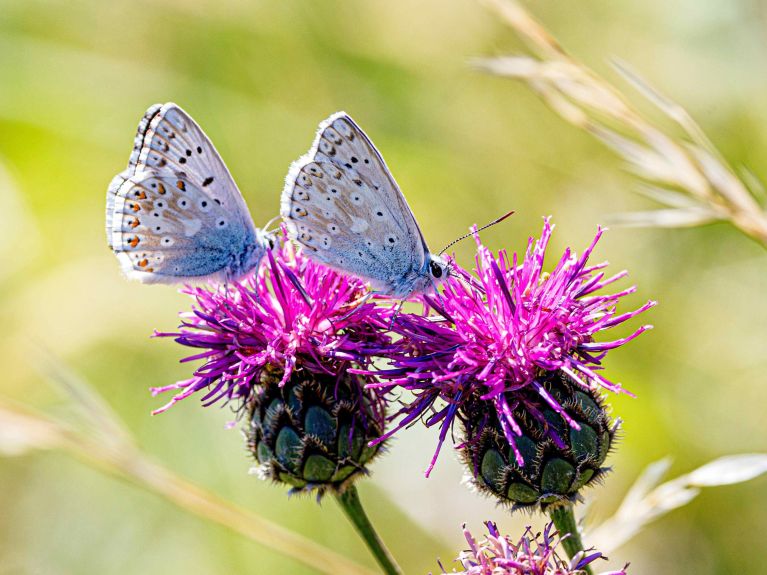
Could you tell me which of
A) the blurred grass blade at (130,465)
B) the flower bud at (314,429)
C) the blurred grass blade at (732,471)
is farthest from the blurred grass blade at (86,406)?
the blurred grass blade at (732,471)

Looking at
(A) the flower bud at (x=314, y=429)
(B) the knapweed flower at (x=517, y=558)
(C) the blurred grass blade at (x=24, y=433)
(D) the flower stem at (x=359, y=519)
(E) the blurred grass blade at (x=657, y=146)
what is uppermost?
(E) the blurred grass blade at (x=657, y=146)

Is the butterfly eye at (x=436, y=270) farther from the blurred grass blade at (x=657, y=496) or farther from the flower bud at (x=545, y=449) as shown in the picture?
the blurred grass blade at (x=657, y=496)

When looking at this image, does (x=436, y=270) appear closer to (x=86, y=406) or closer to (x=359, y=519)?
(x=359, y=519)

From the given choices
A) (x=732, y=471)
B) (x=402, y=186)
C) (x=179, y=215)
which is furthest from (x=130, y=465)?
(x=402, y=186)

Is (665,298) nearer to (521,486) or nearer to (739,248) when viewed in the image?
(739,248)

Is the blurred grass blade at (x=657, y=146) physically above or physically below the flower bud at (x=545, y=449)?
above

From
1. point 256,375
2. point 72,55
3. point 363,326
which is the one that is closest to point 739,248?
point 363,326

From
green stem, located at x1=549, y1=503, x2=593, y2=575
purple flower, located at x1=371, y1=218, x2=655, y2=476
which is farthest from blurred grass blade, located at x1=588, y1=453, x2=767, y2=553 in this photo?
purple flower, located at x1=371, y1=218, x2=655, y2=476
